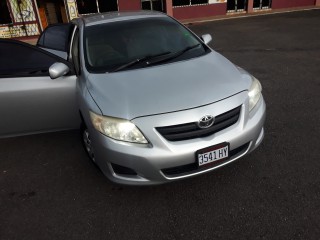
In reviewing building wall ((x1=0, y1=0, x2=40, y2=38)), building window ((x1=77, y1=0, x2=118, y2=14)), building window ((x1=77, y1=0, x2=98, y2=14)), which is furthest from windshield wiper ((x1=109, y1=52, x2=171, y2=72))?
building window ((x1=77, y1=0, x2=98, y2=14))

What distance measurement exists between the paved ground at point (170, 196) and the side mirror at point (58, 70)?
106cm

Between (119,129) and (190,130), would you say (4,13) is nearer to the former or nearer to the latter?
(119,129)

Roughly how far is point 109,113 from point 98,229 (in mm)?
1034

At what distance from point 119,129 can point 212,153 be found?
83 cm

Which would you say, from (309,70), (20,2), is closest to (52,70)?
(309,70)

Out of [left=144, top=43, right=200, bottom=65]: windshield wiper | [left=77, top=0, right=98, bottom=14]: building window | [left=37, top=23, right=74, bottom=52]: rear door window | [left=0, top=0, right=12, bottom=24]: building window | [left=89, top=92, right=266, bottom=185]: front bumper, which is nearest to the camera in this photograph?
[left=89, top=92, right=266, bottom=185]: front bumper

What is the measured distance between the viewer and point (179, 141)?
232 centimetres

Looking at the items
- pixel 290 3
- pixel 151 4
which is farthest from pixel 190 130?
pixel 290 3

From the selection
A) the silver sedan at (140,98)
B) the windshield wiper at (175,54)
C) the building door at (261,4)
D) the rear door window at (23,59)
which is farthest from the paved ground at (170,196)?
the building door at (261,4)

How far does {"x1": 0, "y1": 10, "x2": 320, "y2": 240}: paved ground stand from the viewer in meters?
2.39

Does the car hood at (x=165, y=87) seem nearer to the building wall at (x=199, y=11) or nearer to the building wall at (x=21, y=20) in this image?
the building wall at (x=21, y=20)

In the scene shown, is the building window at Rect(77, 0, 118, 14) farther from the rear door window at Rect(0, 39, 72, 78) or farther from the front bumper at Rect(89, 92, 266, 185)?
the front bumper at Rect(89, 92, 266, 185)

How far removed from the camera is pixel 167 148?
2.27 metres

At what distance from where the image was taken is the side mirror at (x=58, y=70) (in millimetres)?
3035
